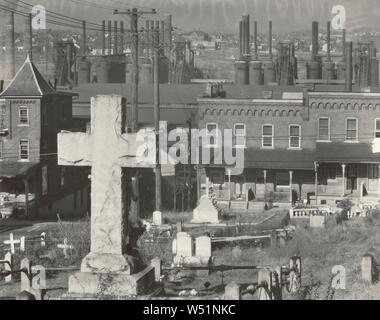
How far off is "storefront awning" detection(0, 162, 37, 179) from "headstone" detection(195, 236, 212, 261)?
75.6 ft

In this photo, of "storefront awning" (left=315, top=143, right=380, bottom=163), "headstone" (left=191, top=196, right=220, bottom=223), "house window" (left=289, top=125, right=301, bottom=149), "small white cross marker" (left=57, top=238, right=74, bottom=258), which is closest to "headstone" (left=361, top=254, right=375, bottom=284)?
"small white cross marker" (left=57, top=238, right=74, bottom=258)

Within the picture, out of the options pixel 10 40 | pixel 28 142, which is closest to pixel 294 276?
pixel 28 142

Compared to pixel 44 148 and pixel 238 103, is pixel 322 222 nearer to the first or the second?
pixel 238 103

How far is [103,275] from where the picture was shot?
11.6m

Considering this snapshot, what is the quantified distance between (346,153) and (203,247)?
2439cm

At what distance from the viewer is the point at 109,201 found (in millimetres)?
11719

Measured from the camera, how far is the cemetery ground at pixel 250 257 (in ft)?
45.0

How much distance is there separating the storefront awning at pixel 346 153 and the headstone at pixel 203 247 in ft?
77.1

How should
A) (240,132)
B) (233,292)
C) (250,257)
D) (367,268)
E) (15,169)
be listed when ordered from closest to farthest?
(233,292), (367,268), (250,257), (15,169), (240,132)

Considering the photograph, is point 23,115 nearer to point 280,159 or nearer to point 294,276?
point 280,159

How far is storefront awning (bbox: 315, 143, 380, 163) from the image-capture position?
144ft

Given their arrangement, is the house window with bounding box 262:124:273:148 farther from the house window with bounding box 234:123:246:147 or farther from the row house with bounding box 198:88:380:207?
the house window with bounding box 234:123:246:147

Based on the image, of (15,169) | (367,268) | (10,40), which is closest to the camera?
(367,268)
